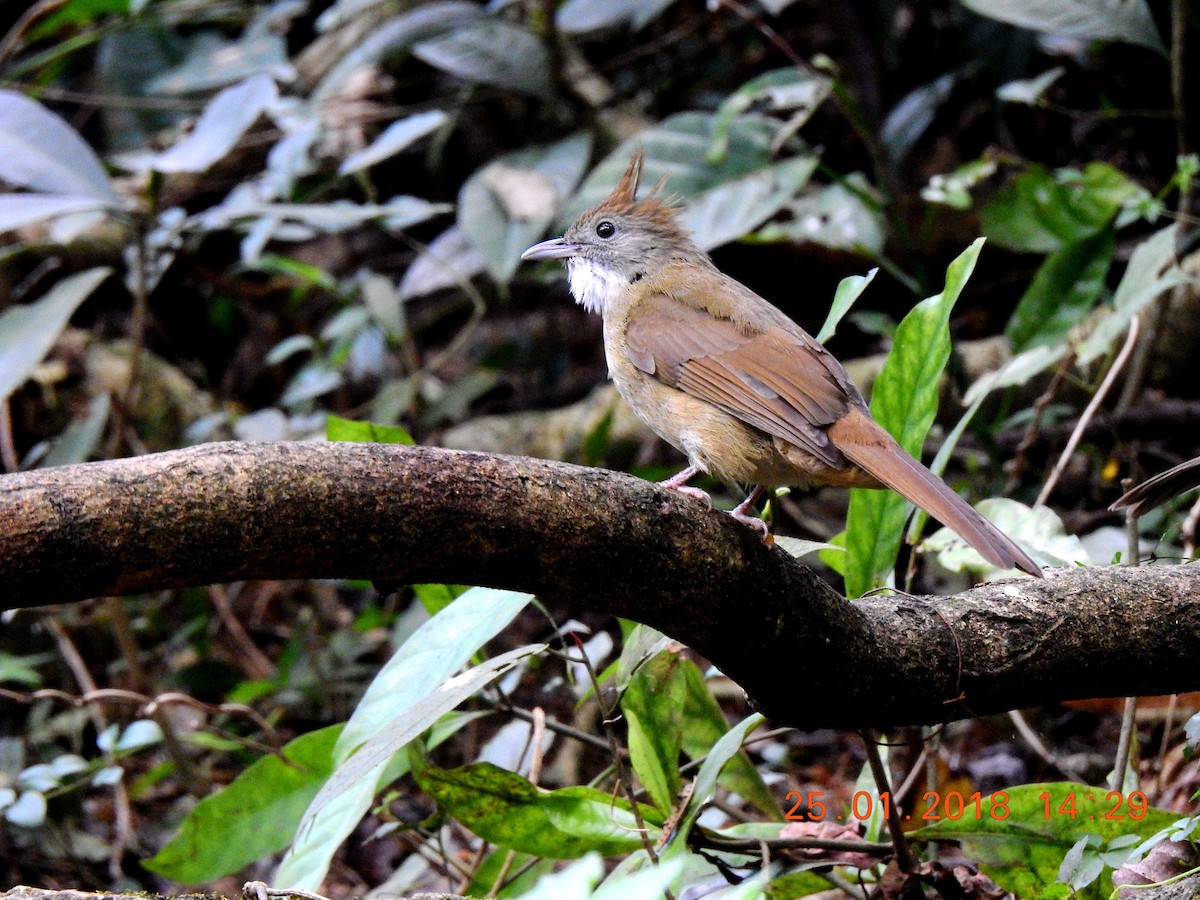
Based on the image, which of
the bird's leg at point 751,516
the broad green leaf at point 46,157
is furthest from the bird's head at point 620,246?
the broad green leaf at point 46,157

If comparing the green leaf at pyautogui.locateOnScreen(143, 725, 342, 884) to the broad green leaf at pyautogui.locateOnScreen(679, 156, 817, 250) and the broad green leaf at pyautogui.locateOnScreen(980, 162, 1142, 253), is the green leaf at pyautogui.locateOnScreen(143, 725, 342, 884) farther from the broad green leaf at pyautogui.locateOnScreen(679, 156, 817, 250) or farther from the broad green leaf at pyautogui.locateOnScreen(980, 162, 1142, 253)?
the broad green leaf at pyautogui.locateOnScreen(980, 162, 1142, 253)

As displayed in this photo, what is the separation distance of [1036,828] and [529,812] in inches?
42.9

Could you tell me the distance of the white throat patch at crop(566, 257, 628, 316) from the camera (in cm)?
382

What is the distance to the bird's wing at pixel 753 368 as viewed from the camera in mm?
2801

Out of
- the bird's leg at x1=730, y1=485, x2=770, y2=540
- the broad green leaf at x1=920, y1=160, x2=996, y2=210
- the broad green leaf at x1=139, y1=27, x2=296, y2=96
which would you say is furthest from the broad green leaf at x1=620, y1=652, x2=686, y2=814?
the broad green leaf at x1=139, y1=27, x2=296, y2=96

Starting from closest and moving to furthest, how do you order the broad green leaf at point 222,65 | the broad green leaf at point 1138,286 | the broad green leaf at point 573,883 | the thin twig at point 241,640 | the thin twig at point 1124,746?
the broad green leaf at point 573,883 < the thin twig at point 1124,746 < the broad green leaf at point 1138,286 < the thin twig at point 241,640 < the broad green leaf at point 222,65

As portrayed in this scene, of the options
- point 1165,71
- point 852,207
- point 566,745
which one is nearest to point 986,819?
point 566,745

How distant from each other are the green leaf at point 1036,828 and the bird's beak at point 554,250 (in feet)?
7.28

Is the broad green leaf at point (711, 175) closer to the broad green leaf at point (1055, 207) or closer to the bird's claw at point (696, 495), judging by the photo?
the broad green leaf at point (1055, 207)

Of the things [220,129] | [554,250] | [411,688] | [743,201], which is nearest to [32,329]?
[220,129]

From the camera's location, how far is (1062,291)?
4645 mm

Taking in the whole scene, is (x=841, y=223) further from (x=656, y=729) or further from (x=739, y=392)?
(x=656, y=729)

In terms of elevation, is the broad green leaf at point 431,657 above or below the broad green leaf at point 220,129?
below
